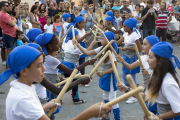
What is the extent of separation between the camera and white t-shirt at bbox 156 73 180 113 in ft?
8.59

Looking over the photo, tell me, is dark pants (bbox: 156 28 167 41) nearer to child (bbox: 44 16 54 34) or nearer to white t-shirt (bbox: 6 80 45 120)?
child (bbox: 44 16 54 34)

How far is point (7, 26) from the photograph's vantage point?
8.23 meters

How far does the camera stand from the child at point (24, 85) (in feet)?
6.54

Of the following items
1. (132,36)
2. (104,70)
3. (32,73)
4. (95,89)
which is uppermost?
(32,73)

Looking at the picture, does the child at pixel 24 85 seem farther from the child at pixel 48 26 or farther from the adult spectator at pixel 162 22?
the adult spectator at pixel 162 22

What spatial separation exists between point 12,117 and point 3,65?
8.01 meters

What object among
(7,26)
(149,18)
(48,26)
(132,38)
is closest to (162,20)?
(149,18)

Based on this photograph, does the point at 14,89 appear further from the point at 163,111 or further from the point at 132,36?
the point at 132,36

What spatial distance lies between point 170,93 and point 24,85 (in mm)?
1465

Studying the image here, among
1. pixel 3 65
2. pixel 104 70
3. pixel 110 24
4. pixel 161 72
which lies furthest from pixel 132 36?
pixel 3 65

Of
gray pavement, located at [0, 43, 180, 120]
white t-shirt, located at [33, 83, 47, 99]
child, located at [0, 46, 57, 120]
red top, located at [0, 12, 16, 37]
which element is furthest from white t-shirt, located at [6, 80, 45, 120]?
red top, located at [0, 12, 16, 37]

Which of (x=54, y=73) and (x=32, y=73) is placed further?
(x=54, y=73)

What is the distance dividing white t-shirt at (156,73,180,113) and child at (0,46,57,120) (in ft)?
4.24

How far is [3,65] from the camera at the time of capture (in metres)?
9.60
